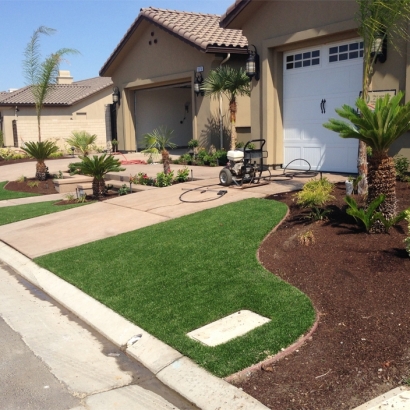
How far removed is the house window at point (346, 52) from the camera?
11.2 metres

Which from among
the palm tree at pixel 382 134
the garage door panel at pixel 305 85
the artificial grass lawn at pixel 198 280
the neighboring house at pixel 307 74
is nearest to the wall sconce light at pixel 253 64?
the neighboring house at pixel 307 74

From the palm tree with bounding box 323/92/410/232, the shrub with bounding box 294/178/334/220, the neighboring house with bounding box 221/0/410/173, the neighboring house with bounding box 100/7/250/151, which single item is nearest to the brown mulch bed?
the shrub with bounding box 294/178/334/220

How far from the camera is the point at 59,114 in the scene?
3334cm

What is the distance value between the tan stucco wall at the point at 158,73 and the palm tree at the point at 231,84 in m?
1.38

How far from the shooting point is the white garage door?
37.6ft

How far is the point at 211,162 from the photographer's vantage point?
16.6 meters

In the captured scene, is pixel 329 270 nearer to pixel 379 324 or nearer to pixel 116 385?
pixel 379 324

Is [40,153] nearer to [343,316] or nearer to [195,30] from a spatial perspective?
[195,30]

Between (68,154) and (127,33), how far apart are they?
887cm

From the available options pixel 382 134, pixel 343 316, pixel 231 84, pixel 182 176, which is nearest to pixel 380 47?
pixel 382 134

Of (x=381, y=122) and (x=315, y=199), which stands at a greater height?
(x=381, y=122)

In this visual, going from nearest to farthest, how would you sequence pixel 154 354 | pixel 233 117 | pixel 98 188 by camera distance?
pixel 154 354, pixel 98 188, pixel 233 117

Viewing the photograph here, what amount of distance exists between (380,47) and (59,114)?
27.3 m

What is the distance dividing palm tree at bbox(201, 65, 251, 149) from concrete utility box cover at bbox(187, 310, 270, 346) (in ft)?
36.7
